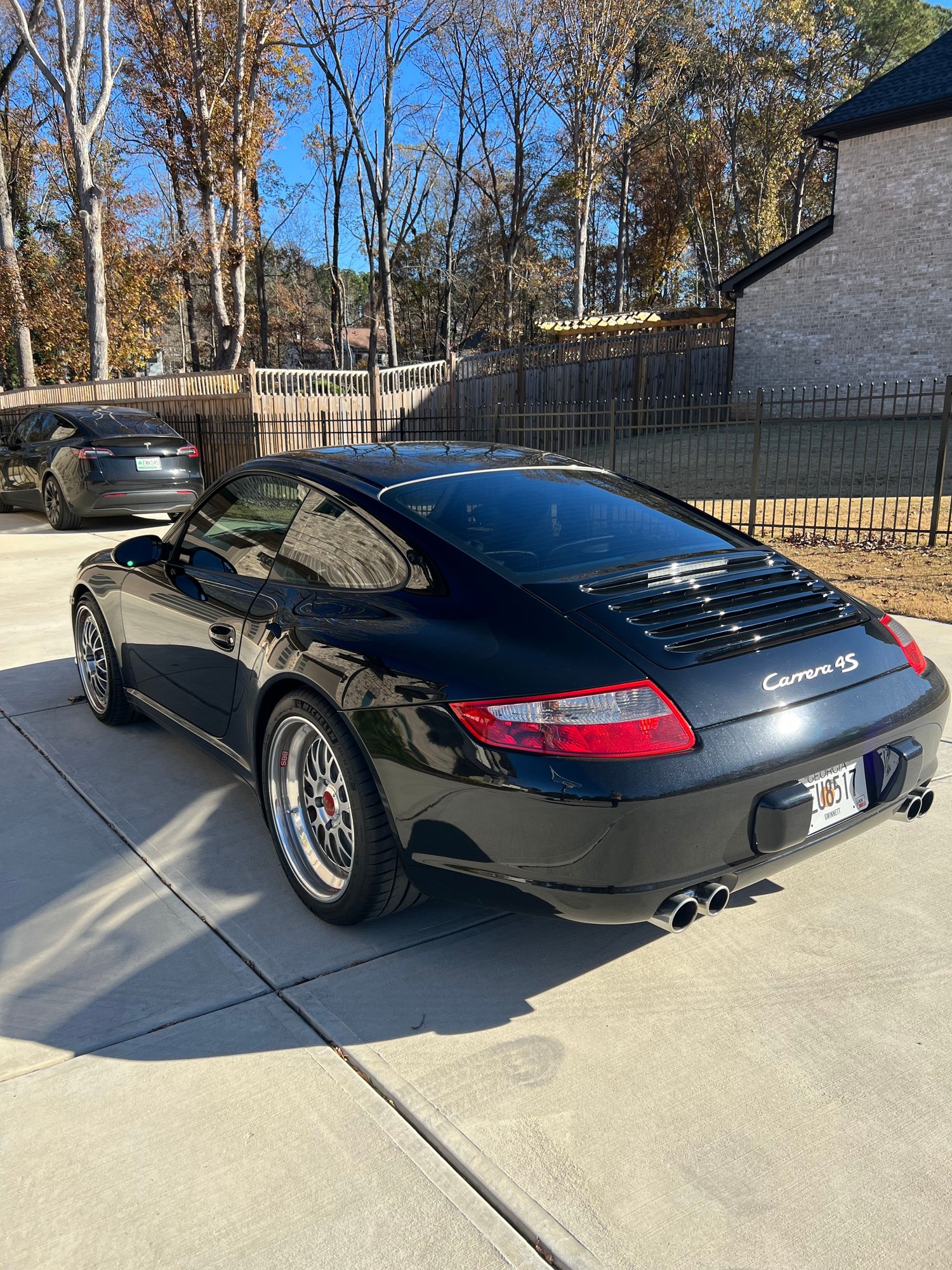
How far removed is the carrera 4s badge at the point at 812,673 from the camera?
2.56 metres

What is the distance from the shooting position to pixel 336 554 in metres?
3.15

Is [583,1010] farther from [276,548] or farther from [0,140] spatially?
[0,140]

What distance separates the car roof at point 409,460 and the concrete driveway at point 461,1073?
1.41 meters

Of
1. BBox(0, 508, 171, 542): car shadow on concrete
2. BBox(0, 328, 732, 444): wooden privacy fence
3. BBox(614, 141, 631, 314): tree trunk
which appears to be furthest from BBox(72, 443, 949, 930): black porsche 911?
BBox(614, 141, 631, 314): tree trunk

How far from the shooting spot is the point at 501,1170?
2043 millimetres

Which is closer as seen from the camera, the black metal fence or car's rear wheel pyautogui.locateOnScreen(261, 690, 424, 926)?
car's rear wheel pyautogui.locateOnScreen(261, 690, 424, 926)

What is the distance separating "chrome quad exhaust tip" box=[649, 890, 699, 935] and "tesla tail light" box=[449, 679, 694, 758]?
0.38 metres

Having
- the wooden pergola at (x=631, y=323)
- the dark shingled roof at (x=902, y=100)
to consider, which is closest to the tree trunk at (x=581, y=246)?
the wooden pergola at (x=631, y=323)

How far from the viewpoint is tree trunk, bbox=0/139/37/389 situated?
94.3 ft

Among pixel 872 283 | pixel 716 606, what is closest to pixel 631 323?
pixel 872 283

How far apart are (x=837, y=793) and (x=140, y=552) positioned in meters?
2.93

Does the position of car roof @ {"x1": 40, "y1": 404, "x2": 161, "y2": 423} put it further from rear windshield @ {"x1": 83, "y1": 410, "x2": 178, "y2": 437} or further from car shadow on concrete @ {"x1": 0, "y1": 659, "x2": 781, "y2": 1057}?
car shadow on concrete @ {"x1": 0, "y1": 659, "x2": 781, "y2": 1057}

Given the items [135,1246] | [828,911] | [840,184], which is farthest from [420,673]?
[840,184]

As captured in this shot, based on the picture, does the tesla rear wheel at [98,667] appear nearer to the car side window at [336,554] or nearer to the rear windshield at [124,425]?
the car side window at [336,554]
